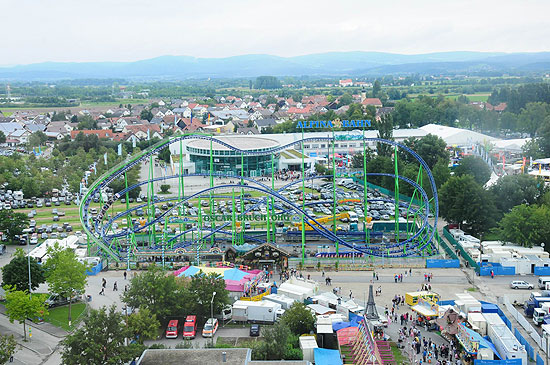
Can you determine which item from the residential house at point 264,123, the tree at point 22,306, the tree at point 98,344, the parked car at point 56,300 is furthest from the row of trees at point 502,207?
the residential house at point 264,123

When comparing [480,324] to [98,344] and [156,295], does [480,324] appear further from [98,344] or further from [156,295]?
[98,344]

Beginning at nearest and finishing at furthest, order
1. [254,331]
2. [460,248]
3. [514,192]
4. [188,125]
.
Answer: [254,331] → [460,248] → [514,192] → [188,125]

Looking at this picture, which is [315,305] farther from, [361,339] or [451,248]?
[451,248]

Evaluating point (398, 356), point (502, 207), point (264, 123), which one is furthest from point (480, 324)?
point (264, 123)

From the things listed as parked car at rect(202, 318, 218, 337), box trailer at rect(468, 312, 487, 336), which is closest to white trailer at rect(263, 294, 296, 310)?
parked car at rect(202, 318, 218, 337)

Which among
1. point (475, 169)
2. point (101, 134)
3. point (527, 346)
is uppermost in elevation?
point (475, 169)

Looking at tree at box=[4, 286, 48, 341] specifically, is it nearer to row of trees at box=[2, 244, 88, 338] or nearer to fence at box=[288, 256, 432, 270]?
row of trees at box=[2, 244, 88, 338]
